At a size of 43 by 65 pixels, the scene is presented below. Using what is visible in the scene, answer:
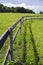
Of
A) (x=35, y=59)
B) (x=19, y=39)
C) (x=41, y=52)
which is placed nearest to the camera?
(x=35, y=59)

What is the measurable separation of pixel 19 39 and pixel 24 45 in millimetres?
1954

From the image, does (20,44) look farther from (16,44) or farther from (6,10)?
(6,10)

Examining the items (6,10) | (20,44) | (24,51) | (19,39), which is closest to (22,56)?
(24,51)

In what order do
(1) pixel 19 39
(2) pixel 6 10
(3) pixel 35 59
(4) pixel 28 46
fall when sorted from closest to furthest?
(3) pixel 35 59 < (4) pixel 28 46 < (1) pixel 19 39 < (2) pixel 6 10

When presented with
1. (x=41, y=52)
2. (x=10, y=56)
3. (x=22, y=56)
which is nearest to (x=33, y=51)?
(x=41, y=52)

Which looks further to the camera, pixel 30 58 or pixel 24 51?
pixel 24 51

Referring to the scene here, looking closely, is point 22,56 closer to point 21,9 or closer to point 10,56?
point 10,56

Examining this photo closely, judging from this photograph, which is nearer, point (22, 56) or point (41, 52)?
point (22, 56)

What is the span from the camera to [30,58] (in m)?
9.70

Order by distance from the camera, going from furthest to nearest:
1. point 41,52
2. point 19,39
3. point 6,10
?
1. point 6,10
2. point 19,39
3. point 41,52

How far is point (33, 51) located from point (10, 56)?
3149mm

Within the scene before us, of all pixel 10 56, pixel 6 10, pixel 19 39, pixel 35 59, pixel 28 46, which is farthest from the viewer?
pixel 6 10

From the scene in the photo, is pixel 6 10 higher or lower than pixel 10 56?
lower

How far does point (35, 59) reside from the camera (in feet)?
31.1
